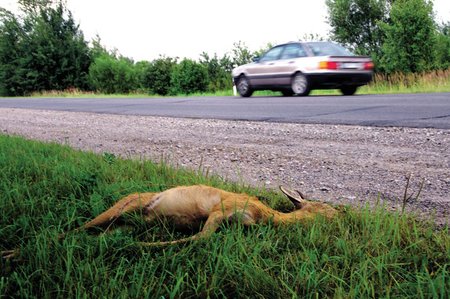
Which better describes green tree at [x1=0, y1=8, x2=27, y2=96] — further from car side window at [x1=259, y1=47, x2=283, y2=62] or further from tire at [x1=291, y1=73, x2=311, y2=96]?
tire at [x1=291, y1=73, x2=311, y2=96]

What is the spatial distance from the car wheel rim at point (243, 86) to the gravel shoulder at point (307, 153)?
9.39 m

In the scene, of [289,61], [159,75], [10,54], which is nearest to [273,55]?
[289,61]

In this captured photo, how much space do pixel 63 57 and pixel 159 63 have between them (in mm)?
13349

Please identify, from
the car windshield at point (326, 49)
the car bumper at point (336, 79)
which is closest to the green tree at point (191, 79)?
the car windshield at point (326, 49)

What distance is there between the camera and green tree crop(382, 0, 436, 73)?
39.2 metres

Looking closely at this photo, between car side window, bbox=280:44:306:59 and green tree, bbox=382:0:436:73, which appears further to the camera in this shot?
green tree, bbox=382:0:436:73

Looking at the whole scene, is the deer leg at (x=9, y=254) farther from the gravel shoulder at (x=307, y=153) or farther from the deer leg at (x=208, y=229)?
the gravel shoulder at (x=307, y=153)

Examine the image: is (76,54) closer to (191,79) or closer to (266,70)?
(191,79)

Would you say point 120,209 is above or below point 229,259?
above

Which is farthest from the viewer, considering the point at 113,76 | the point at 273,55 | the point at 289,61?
the point at 113,76

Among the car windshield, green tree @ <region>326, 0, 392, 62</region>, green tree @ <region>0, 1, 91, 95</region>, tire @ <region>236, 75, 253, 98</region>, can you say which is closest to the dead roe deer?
the car windshield

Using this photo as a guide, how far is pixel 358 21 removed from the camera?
5472 centimetres

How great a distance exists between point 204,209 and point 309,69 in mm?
12953

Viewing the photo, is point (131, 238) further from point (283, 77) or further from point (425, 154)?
point (283, 77)
